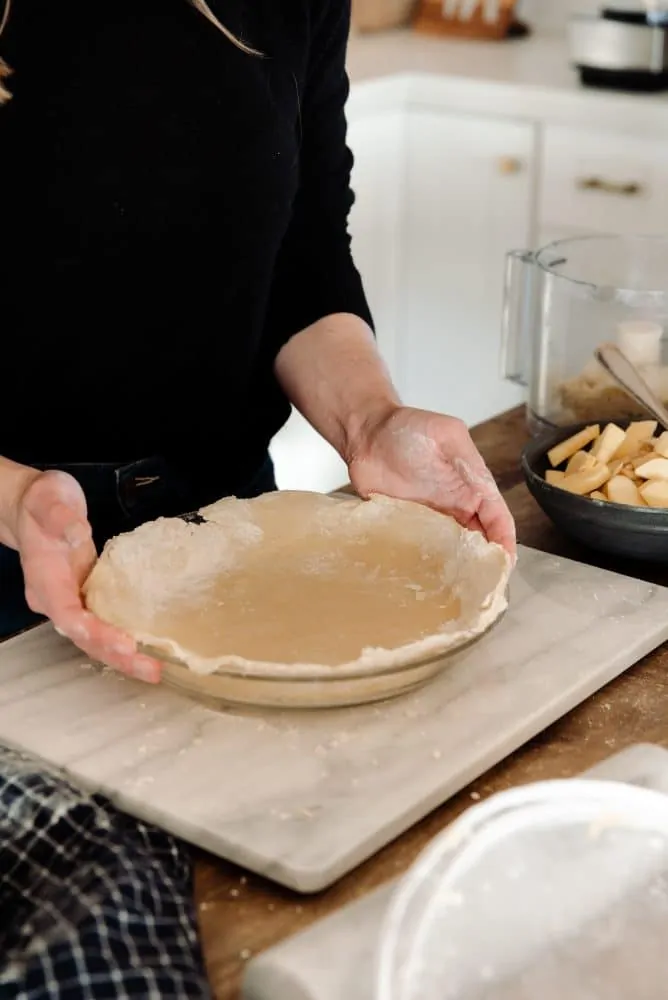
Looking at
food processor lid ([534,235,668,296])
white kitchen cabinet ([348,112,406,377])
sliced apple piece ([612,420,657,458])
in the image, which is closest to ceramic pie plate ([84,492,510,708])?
sliced apple piece ([612,420,657,458])

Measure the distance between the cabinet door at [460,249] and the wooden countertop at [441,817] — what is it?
1691 millimetres

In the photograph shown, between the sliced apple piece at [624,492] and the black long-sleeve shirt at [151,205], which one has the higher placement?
the black long-sleeve shirt at [151,205]

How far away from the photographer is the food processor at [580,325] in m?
1.33

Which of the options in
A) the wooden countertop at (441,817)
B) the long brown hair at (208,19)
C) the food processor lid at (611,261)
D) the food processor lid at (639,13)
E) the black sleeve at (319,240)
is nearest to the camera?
the wooden countertop at (441,817)

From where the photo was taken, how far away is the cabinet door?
2.69m

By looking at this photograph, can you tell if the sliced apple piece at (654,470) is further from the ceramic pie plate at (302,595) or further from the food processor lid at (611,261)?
the food processor lid at (611,261)

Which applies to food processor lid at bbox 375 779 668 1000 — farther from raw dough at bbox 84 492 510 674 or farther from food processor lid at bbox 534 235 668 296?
food processor lid at bbox 534 235 668 296

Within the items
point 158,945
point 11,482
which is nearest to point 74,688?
point 11,482

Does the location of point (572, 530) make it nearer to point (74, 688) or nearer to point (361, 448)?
point (361, 448)

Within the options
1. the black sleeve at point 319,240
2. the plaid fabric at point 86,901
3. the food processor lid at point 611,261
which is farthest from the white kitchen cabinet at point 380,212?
the plaid fabric at point 86,901

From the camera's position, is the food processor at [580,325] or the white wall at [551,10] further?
the white wall at [551,10]

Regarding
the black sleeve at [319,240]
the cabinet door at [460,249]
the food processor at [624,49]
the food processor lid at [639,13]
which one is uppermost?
the food processor lid at [639,13]

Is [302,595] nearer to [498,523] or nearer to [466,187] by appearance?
[498,523]

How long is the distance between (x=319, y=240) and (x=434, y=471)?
1.15 ft
